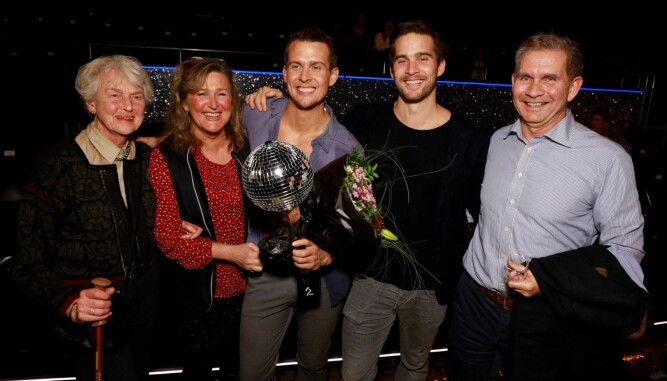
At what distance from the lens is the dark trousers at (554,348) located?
4.92ft

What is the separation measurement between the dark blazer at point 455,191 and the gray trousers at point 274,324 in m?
0.52

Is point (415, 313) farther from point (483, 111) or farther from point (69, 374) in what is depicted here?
point (483, 111)

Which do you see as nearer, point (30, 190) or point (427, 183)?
point (30, 190)

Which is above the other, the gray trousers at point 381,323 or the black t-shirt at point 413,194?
the black t-shirt at point 413,194

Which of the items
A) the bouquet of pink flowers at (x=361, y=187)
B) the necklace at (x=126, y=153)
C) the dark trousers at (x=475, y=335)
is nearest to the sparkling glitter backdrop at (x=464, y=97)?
the necklace at (x=126, y=153)

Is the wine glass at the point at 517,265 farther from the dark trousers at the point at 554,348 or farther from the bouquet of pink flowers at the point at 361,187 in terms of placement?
the bouquet of pink flowers at the point at 361,187

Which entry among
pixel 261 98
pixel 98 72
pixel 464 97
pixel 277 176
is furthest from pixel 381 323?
pixel 464 97

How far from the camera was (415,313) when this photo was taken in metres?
1.87

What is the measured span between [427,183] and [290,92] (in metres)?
0.73

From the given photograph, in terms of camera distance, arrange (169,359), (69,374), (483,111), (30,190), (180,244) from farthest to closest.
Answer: (483,111)
(169,359)
(69,374)
(180,244)
(30,190)

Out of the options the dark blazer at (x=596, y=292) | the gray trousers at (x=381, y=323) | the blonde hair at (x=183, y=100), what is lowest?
the gray trousers at (x=381, y=323)

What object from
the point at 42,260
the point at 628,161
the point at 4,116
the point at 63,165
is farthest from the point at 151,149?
the point at 4,116

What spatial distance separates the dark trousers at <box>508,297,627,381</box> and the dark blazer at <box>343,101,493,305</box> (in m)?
0.36

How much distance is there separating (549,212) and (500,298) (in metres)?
0.40
